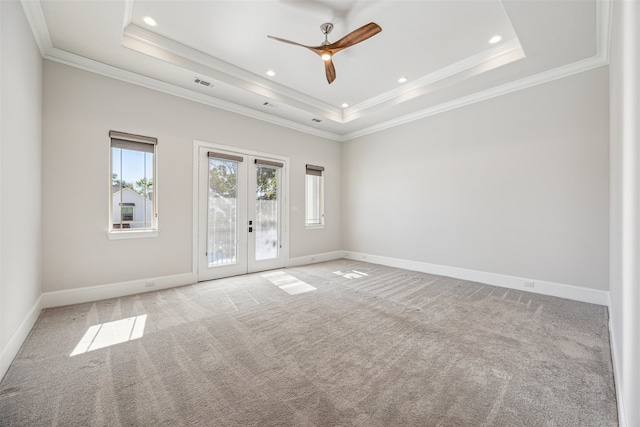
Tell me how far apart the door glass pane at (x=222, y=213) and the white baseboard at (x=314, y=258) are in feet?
4.66

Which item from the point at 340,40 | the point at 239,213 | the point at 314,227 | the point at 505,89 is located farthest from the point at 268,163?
the point at 505,89

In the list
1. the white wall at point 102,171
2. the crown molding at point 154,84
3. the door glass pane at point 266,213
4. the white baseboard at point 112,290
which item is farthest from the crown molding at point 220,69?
the white baseboard at point 112,290

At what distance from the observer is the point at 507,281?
430 cm

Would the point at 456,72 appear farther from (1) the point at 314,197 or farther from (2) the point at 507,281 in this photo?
(1) the point at 314,197

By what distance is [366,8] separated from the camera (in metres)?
3.01

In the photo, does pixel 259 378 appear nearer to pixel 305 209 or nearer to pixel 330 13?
pixel 330 13

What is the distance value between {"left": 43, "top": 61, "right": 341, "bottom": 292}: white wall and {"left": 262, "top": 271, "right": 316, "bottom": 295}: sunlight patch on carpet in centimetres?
152

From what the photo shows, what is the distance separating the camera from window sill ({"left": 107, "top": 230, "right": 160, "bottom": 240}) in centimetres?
378

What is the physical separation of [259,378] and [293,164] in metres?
4.77

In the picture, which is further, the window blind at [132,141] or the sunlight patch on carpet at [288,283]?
the sunlight patch on carpet at [288,283]

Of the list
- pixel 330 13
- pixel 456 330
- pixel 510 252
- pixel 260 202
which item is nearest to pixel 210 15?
pixel 330 13

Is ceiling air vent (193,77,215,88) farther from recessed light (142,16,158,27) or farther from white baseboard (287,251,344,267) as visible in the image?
white baseboard (287,251,344,267)

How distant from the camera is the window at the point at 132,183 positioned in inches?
152

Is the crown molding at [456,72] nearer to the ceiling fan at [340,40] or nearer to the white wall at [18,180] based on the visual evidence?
the ceiling fan at [340,40]
